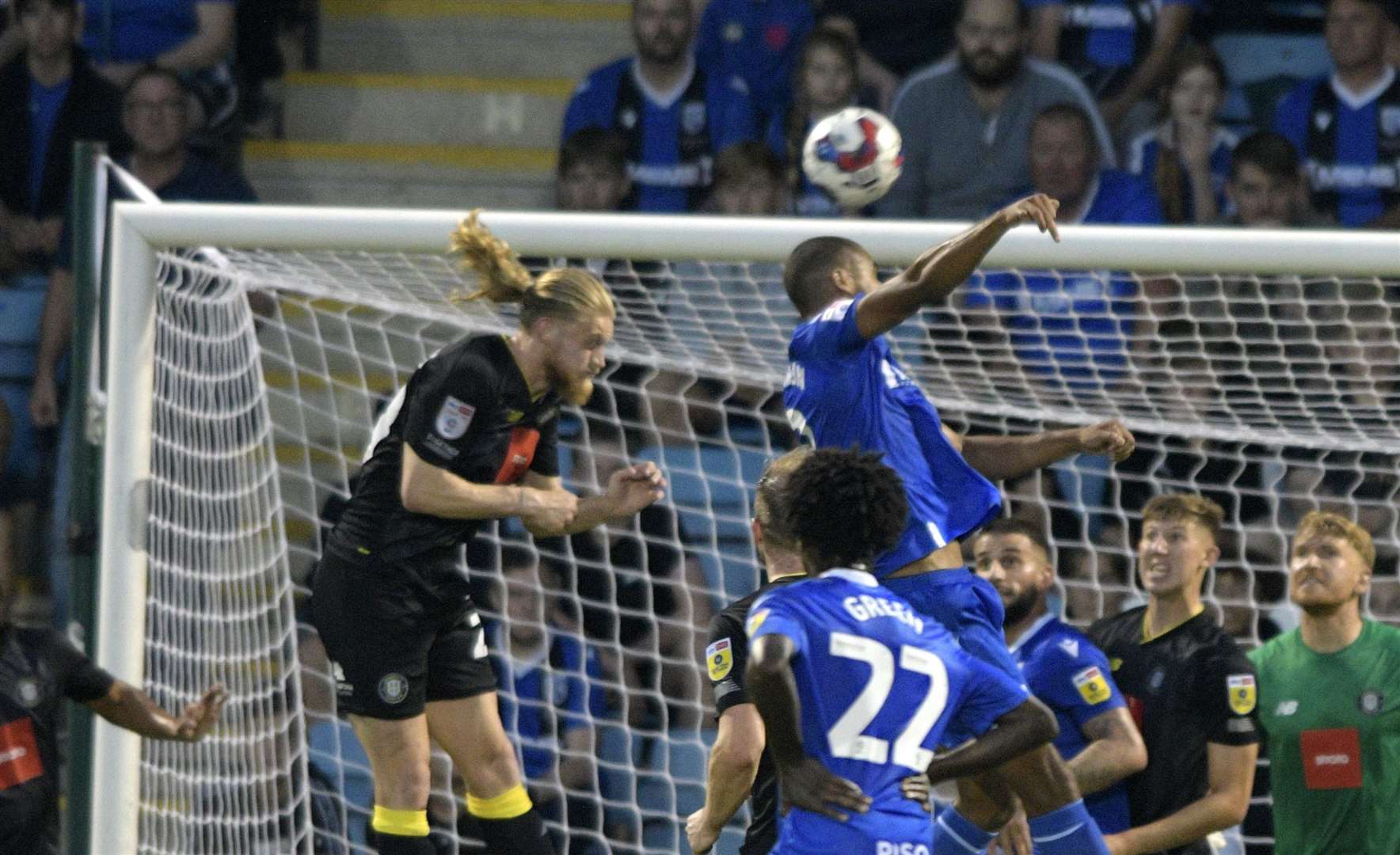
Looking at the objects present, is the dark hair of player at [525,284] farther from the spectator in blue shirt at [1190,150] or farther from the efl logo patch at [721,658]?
the spectator in blue shirt at [1190,150]

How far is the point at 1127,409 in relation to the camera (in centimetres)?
661

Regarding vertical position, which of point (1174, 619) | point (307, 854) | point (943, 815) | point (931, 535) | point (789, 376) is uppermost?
point (789, 376)

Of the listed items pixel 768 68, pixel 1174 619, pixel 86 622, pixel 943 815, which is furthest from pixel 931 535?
pixel 768 68

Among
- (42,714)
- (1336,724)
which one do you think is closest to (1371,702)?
(1336,724)

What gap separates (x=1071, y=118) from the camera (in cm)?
785

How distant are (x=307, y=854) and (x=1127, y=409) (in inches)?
113

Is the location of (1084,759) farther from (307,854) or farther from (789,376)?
(307,854)

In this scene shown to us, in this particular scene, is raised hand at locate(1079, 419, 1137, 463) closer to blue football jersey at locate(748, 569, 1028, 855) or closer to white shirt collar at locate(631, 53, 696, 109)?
blue football jersey at locate(748, 569, 1028, 855)

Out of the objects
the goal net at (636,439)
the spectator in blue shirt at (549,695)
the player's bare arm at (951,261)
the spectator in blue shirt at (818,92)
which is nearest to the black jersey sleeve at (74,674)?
the goal net at (636,439)

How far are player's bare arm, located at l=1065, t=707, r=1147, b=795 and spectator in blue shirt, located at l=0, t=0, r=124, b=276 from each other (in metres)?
4.97

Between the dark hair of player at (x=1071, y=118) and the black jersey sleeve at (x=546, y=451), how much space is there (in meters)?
3.52

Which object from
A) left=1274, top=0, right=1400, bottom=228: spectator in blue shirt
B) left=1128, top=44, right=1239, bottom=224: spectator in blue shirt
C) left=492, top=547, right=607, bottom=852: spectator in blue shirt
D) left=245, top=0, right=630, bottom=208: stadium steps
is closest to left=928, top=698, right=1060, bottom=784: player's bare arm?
left=492, top=547, right=607, bottom=852: spectator in blue shirt

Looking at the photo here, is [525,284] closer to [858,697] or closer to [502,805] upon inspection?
[502,805]

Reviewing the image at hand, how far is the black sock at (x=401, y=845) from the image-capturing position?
4.81 m
